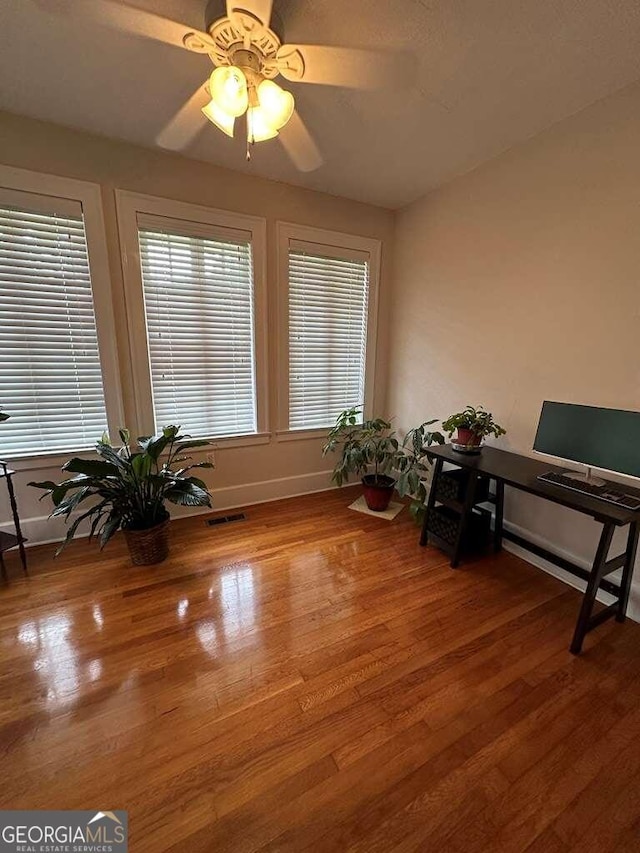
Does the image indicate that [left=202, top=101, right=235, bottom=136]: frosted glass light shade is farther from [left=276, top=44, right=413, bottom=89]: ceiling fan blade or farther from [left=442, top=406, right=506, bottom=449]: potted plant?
[left=442, top=406, right=506, bottom=449]: potted plant

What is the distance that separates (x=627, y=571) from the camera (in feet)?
5.71

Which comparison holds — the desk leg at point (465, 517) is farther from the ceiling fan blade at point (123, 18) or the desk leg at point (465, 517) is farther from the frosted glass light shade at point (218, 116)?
the ceiling fan blade at point (123, 18)

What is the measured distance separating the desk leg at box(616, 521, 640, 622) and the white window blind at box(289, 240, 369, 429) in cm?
230

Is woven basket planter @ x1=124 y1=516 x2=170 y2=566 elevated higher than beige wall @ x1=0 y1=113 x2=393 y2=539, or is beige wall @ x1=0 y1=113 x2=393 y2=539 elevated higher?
beige wall @ x1=0 y1=113 x2=393 y2=539

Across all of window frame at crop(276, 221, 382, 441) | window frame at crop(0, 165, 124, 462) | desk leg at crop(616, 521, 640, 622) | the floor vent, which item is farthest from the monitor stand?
window frame at crop(0, 165, 124, 462)

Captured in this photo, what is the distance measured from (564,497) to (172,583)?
7.18ft

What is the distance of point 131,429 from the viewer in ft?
8.57

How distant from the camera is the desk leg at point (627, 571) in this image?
1.69 meters

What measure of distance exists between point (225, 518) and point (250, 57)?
274 cm

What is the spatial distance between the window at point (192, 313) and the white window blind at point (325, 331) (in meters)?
0.39

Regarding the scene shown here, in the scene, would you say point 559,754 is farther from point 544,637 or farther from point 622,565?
Result: point 622,565

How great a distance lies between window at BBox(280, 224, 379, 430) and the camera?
9.77 ft

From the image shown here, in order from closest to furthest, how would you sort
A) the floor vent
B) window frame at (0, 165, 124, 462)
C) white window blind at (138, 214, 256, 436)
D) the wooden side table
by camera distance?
the wooden side table
window frame at (0, 165, 124, 462)
white window blind at (138, 214, 256, 436)
the floor vent

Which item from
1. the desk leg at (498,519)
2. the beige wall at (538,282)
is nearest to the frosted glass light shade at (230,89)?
the beige wall at (538,282)
